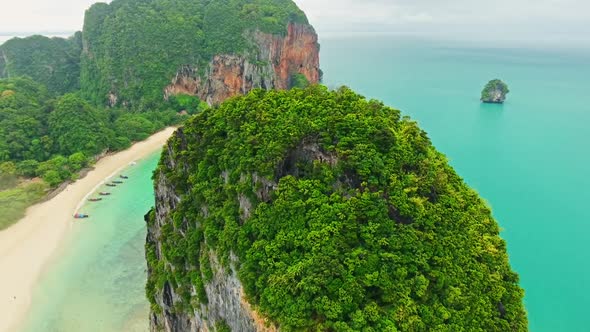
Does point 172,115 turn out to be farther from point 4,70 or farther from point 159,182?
point 159,182

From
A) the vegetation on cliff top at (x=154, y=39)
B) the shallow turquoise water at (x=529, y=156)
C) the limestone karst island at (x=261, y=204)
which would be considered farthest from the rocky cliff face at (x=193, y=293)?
the vegetation on cliff top at (x=154, y=39)

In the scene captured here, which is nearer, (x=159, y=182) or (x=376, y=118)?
(x=376, y=118)

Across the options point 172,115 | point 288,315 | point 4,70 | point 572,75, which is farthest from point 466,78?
point 288,315

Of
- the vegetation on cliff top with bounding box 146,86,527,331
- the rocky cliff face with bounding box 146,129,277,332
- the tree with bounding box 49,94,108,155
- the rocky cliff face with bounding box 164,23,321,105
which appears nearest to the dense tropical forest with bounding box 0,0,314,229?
the tree with bounding box 49,94,108,155

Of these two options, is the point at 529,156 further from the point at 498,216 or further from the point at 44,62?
the point at 44,62

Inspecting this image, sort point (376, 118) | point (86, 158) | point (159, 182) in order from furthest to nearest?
point (86, 158) → point (159, 182) → point (376, 118)

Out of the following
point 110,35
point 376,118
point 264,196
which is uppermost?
point 110,35
